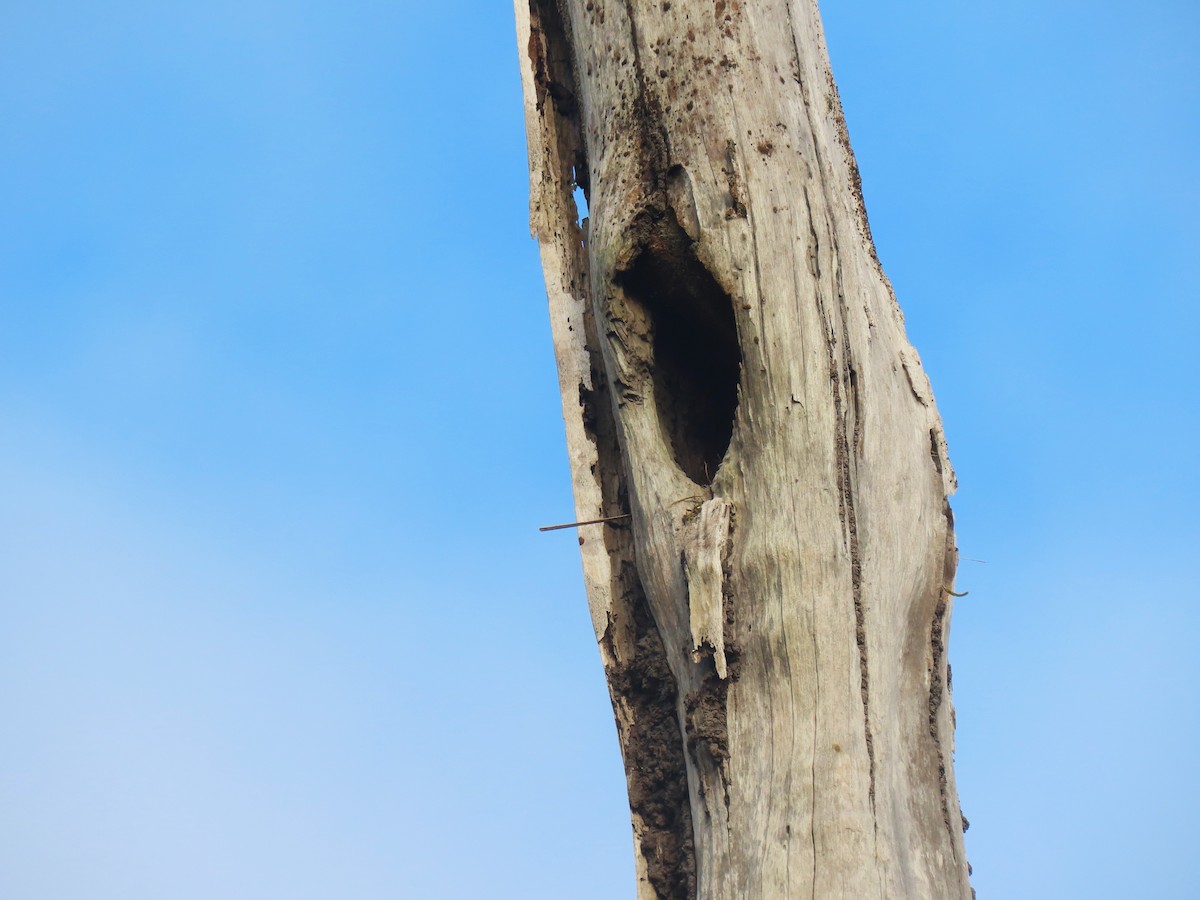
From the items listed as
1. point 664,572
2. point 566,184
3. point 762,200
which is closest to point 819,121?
point 762,200

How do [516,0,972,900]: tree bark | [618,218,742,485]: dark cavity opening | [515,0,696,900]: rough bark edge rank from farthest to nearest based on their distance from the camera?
[515,0,696,900]: rough bark edge, [618,218,742,485]: dark cavity opening, [516,0,972,900]: tree bark

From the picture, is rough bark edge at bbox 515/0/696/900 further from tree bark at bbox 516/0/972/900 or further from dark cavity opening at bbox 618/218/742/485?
dark cavity opening at bbox 618/218/742/485

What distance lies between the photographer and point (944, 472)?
10.5ft


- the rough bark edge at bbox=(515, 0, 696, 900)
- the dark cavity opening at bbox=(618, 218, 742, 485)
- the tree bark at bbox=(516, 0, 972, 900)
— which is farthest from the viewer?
the rough bark edge at bbox=(515, 0, 696, 900)

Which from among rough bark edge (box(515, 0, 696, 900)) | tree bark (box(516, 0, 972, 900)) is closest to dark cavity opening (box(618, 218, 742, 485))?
tree bark (box(516, 0, 972, 900))

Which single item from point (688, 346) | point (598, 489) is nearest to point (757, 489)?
point (688, 346)

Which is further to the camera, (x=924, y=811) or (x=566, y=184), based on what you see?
(x=566, y=184)

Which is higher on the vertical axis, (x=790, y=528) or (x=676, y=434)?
(x=676, y=434)

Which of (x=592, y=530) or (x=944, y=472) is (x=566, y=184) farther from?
(x=944, y=472)

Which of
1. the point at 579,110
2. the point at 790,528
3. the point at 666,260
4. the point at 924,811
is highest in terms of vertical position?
the point at 579,110

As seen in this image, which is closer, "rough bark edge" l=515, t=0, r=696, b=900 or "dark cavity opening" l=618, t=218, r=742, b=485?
"dark cavity opening" l=618, t=218, r=742, b=485

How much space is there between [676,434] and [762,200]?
665 mm

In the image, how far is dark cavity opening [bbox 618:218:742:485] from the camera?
3.17 m

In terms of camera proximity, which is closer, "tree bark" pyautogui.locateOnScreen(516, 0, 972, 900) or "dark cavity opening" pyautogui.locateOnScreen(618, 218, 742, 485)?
"tree bark" pyautogui.locateOnScreen(516, 0, 972, 900)
